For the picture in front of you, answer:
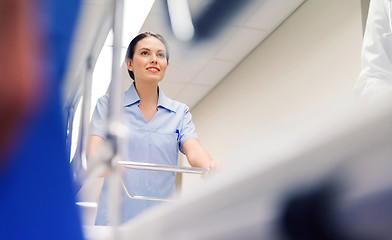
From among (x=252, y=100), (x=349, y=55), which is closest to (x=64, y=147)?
(x=349, y=55)

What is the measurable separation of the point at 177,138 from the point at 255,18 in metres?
1.98

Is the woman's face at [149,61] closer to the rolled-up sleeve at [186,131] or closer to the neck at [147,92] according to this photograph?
the neck at [147,92]

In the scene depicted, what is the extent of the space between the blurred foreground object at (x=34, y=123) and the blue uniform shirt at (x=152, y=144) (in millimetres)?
630

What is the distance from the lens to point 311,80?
8.87 feet

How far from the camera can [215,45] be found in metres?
3.29

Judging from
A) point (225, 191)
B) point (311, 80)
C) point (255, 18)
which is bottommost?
point (225, 191)

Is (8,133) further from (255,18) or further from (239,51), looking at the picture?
(239,51)

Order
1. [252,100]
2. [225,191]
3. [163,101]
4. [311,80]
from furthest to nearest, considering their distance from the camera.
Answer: [252,100]
[311,80]
[163,101]
[225,191]

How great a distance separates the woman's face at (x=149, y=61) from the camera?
3.65 feet

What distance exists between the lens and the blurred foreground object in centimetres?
34

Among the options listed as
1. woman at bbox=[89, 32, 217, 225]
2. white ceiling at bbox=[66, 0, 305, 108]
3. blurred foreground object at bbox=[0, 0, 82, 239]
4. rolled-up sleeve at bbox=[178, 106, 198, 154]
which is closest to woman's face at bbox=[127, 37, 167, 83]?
woman at bbox=[89, 32, 217, 225]

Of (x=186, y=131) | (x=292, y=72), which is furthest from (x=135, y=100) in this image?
(x=292, y=72)

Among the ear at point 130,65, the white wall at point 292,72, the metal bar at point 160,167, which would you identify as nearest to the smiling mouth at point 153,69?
the ear at point 130,65

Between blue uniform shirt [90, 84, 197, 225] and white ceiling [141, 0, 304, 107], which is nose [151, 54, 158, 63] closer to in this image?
blue uniform shirt [90, 84, 197, 225]
